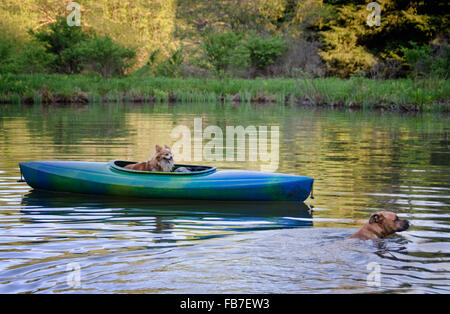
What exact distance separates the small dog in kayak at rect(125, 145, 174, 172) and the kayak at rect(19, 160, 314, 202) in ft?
0.62

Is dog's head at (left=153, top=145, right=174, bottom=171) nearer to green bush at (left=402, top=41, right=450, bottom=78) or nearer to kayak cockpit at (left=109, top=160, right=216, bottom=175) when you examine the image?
kayak cockpit at (left=109, top=160, right=216, bottom=175)

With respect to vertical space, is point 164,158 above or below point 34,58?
below

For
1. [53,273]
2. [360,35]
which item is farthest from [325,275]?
[360,35]

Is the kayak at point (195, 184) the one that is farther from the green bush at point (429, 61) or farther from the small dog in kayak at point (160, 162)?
the green bush at point (429, 61)

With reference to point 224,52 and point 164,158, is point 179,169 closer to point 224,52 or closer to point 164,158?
point 164,158

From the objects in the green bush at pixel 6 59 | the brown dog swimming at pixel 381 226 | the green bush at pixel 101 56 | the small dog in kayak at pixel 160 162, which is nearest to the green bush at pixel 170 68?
the green bush at pixel 101 56

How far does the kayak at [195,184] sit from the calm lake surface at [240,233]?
0.13 meters

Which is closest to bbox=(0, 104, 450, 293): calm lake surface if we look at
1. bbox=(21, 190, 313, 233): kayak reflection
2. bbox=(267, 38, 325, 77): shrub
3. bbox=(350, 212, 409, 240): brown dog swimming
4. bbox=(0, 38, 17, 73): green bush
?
bbox=(21, 190, 313, 233): kayak reflection

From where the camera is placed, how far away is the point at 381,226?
19.9ft

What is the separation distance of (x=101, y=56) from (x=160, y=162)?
29.0 meters

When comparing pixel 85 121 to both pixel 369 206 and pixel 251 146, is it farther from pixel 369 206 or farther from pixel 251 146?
pixel 369 206

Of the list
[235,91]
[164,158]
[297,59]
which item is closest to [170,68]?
[297,59]

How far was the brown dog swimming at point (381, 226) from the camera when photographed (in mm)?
5996
